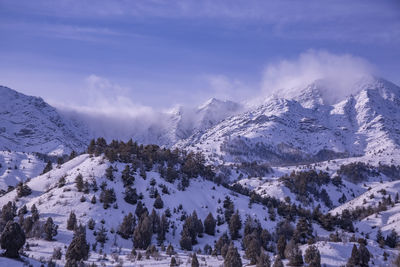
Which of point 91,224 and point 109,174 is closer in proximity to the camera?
point 91,224

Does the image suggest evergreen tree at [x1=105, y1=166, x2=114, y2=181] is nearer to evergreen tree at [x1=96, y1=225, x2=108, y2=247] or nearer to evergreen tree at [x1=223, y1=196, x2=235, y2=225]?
evergreen tree at [x1=96, y1=225, x2=108, y2=247]

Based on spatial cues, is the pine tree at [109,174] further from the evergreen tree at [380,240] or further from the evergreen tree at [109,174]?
the evergreen tree at [380,240]

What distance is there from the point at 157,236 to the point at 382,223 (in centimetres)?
8338

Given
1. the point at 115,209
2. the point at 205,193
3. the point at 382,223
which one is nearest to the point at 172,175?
the point at 205,193

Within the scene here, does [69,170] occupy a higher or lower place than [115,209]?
higher

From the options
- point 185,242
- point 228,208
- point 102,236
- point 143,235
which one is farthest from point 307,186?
point 102,236

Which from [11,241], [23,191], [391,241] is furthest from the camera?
[23,191]

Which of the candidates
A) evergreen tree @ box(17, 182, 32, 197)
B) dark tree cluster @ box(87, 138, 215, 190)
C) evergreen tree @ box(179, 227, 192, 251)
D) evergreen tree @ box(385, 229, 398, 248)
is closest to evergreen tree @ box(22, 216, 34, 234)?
dark tree cluster @ box(87, 138, 215, 190)

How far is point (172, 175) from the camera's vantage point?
9150 cm

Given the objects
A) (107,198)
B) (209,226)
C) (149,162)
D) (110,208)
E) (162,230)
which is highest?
(149,162)

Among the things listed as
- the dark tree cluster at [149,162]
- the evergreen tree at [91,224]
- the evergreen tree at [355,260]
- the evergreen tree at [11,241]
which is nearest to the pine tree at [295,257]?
the evergreen tree at [355,260]

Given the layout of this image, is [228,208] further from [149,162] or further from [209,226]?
[149,162]

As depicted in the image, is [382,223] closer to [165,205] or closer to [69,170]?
[165,205]

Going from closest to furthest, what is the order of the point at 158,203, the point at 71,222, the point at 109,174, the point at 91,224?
the point at 71,222
the point at 91,224
the point at 158,203
the point at 109,174
